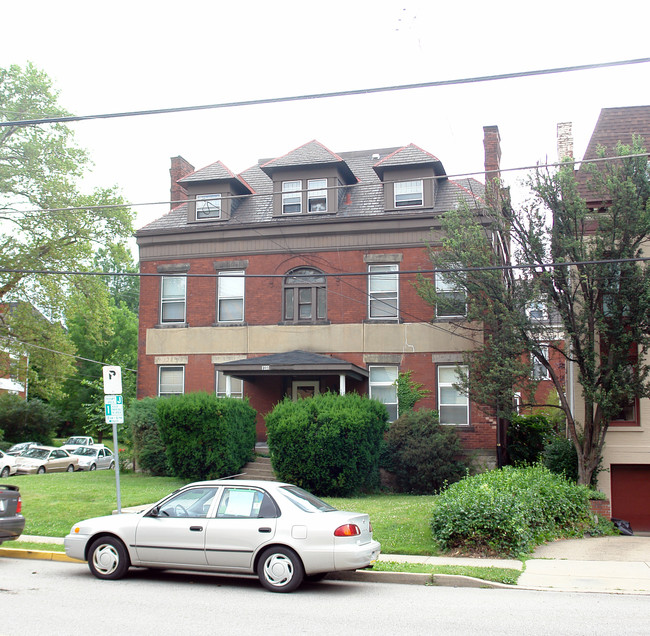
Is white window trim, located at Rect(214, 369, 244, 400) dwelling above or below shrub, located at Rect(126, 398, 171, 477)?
above

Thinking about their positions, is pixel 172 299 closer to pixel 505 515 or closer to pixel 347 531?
pixel 505 515

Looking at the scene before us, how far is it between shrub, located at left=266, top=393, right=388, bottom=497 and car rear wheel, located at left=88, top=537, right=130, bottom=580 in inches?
370

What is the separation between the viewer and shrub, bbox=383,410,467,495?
21547 mm

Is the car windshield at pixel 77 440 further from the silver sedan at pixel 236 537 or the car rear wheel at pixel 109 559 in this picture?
the car rear wheel at pixel 109 559

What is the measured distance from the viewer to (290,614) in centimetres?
Answer: 834

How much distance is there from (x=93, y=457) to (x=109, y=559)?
3007 cm

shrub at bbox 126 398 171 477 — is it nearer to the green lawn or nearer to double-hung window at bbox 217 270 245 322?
the green lawn

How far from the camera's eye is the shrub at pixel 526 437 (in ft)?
84.2

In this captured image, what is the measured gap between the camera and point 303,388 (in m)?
25.5

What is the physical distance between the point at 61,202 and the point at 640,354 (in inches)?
909

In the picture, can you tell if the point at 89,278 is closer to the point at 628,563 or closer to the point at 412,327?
the point at 412,327

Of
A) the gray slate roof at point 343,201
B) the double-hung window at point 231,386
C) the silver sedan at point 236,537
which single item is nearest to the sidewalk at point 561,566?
the silver sedan at point 236,537

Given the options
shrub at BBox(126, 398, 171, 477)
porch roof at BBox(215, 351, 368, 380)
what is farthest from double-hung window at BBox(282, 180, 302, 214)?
shrub at BBox(126, 398, 171, 477)

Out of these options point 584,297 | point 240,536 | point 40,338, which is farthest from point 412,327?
point 40,338
